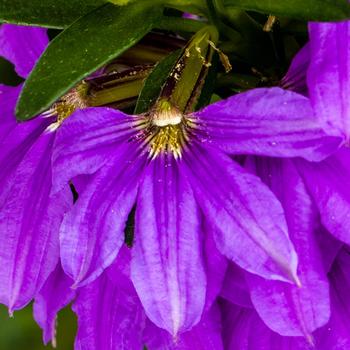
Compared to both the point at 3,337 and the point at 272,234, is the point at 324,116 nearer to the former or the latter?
the point at 272,234

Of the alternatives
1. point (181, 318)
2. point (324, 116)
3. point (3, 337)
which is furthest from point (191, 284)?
point (3, 337)

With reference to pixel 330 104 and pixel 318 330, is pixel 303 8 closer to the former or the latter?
pixel 330 104

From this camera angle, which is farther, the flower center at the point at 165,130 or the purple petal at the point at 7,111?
the purple petal at the point at 7,111

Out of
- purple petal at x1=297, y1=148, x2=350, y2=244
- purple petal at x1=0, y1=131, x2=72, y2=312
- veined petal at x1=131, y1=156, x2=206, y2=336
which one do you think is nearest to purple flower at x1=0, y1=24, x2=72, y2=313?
purple petal at x1=0, y1=131, x2=72, y2=312

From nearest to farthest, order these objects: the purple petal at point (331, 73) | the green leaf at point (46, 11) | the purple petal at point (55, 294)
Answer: the purple petal at point (331, 73)
the green leaf at point (46, 11)
the purple petal at point (55, 294)

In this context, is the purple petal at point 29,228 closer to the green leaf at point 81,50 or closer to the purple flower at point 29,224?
the purple flower at point 29,224

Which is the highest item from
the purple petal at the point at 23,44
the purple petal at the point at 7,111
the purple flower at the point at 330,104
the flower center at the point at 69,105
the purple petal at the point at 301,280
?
the purple petal at the point at 23,44

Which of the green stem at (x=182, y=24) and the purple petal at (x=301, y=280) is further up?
the green stem at (x=182, y=24)

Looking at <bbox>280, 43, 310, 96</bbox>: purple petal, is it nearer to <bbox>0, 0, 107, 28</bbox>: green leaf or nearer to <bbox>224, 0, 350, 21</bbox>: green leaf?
<bbox>224, 0, 350, 21</bbox>: green leaf

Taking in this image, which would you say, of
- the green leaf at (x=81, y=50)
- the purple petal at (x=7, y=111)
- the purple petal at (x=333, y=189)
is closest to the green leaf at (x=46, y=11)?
the green leaf at (x=81, y=50)
